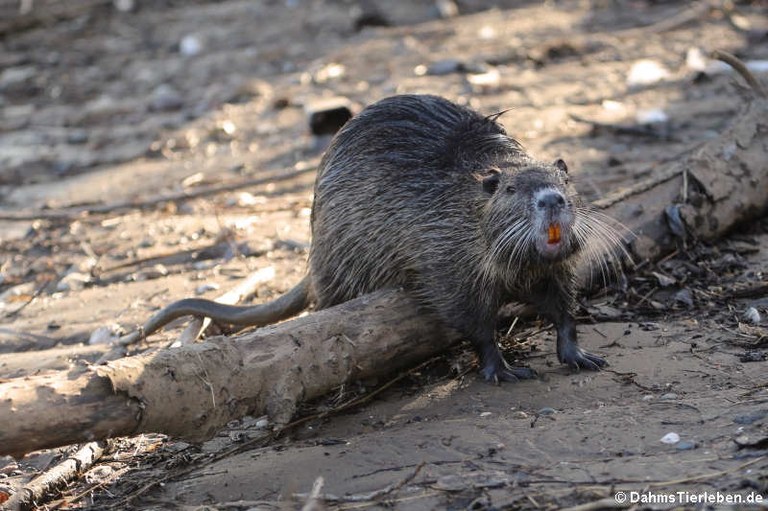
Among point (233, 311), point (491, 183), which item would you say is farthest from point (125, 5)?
point (491, 183)

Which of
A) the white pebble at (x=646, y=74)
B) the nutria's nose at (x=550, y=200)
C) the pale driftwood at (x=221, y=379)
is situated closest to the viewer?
the pale driftwood at (x=221, y=379)

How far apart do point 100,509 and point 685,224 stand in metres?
2.72

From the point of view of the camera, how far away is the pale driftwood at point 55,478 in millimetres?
3342

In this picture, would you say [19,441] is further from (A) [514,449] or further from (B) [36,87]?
(B) [36,87]

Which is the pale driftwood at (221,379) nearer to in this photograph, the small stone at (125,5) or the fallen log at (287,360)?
the fallen log at (287,360)

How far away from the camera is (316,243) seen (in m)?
4.58

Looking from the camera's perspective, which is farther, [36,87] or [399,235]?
[36,87]

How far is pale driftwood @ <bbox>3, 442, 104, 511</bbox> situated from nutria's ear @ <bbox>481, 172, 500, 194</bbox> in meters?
1.64

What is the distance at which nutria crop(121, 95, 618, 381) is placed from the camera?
152 inches

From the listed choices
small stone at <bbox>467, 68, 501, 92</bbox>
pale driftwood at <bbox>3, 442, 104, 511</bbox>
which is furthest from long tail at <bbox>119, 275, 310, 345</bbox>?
small stone at <bbox>467, 68, 501, 92</bbox>

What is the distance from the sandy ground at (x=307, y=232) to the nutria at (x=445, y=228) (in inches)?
9.8

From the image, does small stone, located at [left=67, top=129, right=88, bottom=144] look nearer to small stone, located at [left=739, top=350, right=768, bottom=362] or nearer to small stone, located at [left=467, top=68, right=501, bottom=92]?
small stone, located at [left=467, top=68, right=501, bottom=92]

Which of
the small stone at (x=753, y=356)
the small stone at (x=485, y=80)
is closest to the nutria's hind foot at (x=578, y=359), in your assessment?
the small stone at (x=753, y=356)

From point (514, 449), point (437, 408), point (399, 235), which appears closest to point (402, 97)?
point (399, 235)
